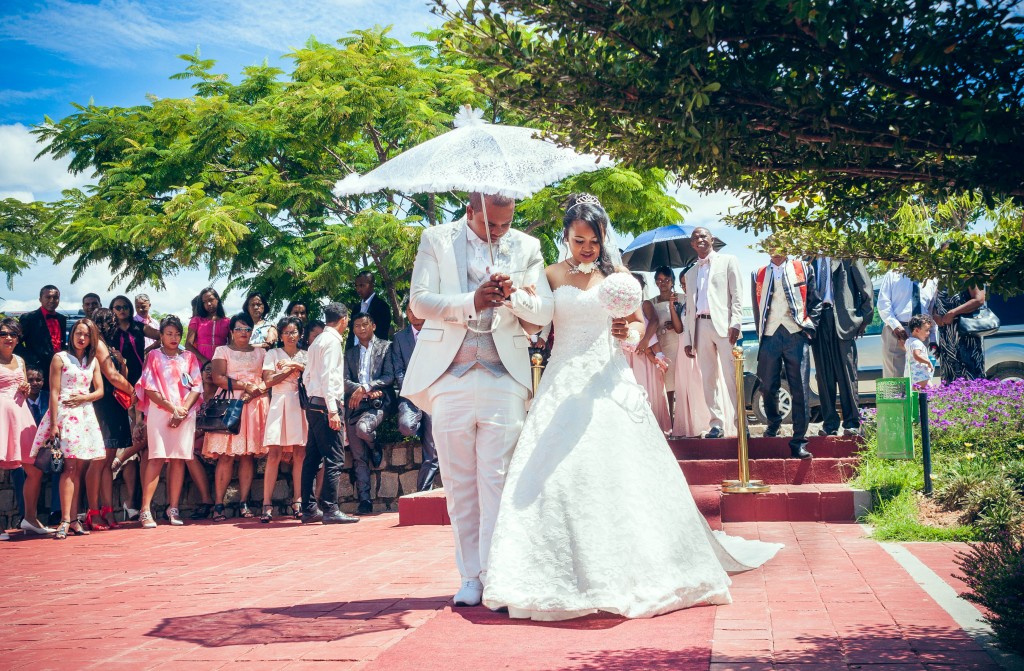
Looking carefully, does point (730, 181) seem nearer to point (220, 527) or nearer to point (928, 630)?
point (928, 630)

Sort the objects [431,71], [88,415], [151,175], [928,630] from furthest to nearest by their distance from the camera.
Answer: [151,175] < [431,71] < [88,415] < [928,630]

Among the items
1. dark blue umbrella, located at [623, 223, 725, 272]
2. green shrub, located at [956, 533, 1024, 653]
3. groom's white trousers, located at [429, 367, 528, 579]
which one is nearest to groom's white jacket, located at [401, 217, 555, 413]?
groom's white trousers, located at [429, 367, 528, 579]

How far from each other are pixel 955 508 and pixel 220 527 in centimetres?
722

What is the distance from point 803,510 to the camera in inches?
331

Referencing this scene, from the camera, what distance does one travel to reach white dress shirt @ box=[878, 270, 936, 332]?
11.0 m

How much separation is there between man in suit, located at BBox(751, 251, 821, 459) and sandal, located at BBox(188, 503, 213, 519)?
21.5 feet

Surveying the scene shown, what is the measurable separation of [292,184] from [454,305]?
9.34 m

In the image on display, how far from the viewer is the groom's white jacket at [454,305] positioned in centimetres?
519

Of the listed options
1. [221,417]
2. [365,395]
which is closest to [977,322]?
[365,395]

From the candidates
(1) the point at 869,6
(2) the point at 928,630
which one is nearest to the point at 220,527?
(2) the point at 928,630

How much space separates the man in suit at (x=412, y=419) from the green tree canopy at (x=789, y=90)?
694 centimetres

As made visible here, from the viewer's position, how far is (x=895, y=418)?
8.30 m

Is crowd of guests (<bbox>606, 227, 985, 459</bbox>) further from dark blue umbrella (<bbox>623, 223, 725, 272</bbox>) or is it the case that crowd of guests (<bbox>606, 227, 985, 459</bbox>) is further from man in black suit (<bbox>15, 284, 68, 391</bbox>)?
man in black suit (<bbox>15, 284, 68, 391</bbox>)

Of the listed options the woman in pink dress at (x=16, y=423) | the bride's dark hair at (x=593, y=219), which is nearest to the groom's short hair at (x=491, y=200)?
the bride's dark hair at (x=593, y=219)
